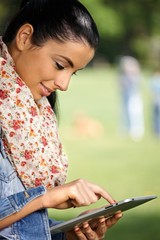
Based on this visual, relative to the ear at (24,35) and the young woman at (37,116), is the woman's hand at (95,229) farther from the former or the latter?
the ear at (24,35)

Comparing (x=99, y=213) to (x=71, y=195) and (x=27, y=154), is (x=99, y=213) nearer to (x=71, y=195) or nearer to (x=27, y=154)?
(x=71, y=195)

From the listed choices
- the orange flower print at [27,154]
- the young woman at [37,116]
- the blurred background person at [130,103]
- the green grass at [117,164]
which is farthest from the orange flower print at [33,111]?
the blurred background person at [130,103]

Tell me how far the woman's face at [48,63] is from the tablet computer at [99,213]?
14.9 inches

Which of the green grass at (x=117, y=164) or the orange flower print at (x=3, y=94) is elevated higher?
the orange flower print at (x=3, y=94)

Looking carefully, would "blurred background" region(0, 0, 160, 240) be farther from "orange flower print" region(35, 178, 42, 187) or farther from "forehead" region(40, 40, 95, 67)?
"orange flower print" region(35, 178, 42, 187)

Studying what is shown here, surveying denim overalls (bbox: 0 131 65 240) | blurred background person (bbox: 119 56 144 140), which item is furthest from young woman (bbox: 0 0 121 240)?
Answer: blurred background person (bbox: 119 56 144 140)

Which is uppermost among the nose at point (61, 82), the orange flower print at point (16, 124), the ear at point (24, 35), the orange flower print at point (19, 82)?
the ear at point (24, 35)

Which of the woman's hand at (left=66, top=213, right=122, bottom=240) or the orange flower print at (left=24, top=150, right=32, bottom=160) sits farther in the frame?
the woman's hand at (left=66, top=213, right=122, bottom=240)

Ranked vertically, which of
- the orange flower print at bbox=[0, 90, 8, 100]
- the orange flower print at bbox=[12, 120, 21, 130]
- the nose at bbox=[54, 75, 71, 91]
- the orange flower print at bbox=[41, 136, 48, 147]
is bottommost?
the orange flower print at bbox=[41, 136, 48, 147]

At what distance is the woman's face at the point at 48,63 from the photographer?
2.61m

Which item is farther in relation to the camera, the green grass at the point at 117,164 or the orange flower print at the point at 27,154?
the green grass at the point at 117,164

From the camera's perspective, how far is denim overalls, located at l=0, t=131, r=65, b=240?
2455 millimetres

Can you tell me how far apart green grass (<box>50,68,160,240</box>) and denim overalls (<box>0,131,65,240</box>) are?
3.59ft

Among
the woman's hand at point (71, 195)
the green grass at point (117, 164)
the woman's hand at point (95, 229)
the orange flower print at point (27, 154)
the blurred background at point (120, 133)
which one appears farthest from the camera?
the blurred background at point (120, 133)
